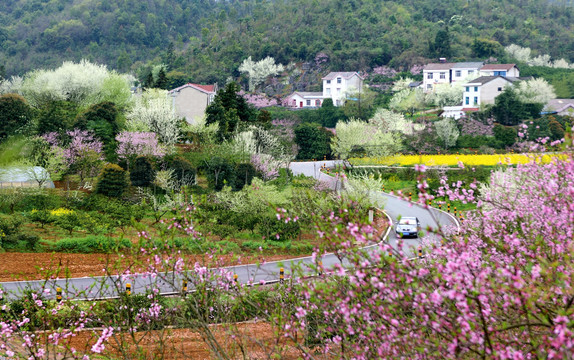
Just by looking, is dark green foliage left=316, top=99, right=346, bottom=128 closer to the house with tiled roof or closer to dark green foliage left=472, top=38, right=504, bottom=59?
the house with tiled roof

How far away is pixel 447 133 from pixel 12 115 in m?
37.0

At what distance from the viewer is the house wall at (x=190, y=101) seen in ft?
180

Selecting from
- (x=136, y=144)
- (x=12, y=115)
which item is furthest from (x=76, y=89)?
(x=136, y=144)

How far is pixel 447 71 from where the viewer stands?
88.9m

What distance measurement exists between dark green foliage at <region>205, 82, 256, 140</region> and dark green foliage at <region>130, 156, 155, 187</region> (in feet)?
22.6

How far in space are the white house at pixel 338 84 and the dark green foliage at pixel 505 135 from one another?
95.6 ft

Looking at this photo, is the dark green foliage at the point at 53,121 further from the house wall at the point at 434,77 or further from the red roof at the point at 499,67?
the red roof at the point at 499,67

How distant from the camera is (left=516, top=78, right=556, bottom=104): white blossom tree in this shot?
6869 cm

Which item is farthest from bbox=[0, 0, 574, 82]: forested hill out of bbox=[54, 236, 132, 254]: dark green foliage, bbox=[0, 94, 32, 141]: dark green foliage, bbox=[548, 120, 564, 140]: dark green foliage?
bbox=[54, 236, 132, 254]: dark green foliage

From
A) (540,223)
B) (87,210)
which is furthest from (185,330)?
(87,210)

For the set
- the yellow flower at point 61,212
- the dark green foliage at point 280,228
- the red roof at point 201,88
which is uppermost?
the red roof at point 201,88

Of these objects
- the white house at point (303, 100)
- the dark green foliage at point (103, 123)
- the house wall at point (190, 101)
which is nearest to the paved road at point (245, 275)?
the house wall at point (190, 101)

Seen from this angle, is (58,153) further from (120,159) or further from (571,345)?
(571,345)

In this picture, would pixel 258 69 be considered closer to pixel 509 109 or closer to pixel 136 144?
pixel 509 109
